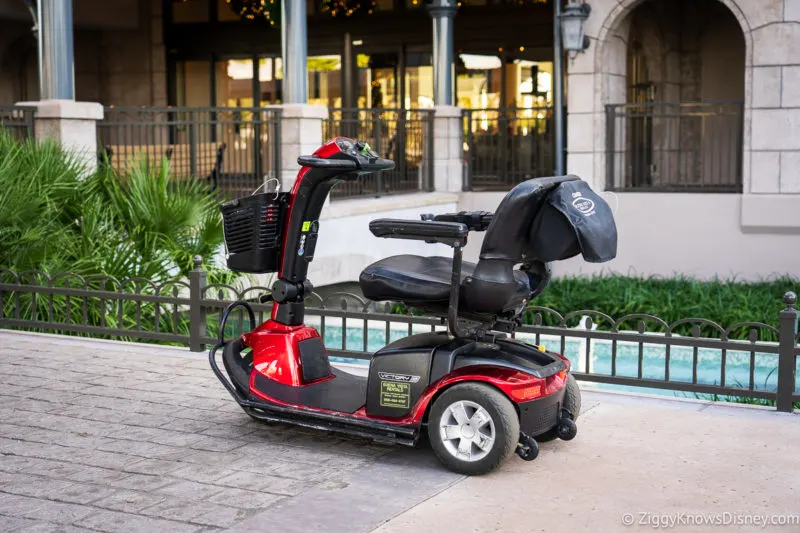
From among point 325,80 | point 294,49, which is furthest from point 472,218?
point 325,80

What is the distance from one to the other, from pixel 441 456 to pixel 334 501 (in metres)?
0.67

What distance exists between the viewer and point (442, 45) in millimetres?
15625

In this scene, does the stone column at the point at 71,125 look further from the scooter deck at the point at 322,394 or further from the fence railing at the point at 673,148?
the fence railing at the point at 673,148

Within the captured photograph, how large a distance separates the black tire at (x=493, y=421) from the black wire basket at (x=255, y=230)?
128 cm

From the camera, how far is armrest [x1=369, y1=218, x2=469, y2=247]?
5.34 meters

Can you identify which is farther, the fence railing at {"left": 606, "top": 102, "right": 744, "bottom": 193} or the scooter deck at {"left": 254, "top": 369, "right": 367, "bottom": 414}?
the fence railing at {"left": 606, "top": 102, "right": 744, "bottom": 193}

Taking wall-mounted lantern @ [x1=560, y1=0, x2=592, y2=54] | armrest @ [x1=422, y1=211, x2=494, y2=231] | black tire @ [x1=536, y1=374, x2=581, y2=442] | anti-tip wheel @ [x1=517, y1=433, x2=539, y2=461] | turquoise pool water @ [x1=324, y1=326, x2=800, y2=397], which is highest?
wall-mounted lantern @ [x1=560, y1=0, x2=592, y2=54]

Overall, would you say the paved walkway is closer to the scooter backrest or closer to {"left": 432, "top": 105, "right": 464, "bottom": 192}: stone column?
the scooter backrest

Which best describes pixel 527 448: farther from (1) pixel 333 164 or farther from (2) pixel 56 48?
(2) pixel 56 48

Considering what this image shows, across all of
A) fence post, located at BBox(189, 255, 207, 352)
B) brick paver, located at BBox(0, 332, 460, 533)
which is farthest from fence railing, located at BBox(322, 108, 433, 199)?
brick paver, located at BBox(0, 332, 460, 533)

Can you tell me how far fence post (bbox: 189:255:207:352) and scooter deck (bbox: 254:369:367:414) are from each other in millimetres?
2668

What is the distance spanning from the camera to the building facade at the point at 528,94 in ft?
44.9

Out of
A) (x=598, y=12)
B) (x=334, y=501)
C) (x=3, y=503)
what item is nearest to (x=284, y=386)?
(x=334, y=501)

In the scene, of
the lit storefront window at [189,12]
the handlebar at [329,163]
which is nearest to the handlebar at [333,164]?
the handlebar at [329,163]
